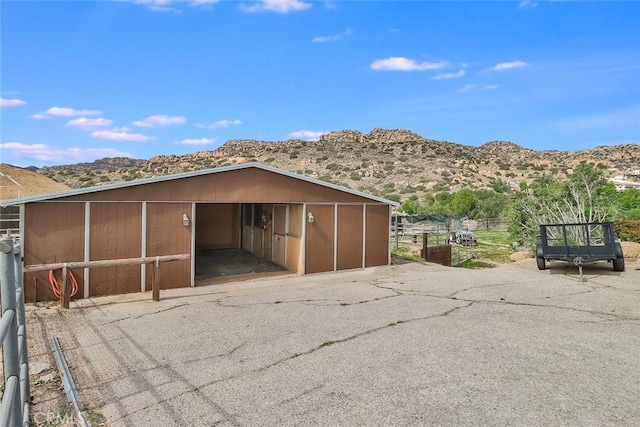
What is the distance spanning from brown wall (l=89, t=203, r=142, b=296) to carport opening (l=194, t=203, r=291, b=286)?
1.74 metres

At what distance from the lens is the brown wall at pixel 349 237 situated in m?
11.2

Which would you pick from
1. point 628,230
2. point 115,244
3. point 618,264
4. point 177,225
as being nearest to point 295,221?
point 177,225

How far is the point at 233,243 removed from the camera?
16328 mm

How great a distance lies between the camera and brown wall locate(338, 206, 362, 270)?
440 inches

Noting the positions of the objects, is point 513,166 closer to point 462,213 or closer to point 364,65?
point 462,213

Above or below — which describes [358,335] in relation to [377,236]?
below

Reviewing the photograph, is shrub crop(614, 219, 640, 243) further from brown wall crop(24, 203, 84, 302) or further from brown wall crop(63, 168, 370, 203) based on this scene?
brown wall crop(24, 203, 84, 302)

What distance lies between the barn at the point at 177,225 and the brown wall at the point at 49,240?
0.02 m

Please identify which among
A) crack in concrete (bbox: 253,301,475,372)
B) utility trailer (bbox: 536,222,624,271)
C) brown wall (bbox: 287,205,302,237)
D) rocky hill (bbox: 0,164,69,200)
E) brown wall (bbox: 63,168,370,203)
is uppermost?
rocky hill (bbox: 0,164,69,200)

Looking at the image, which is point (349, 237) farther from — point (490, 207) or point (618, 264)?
point (490, 207)

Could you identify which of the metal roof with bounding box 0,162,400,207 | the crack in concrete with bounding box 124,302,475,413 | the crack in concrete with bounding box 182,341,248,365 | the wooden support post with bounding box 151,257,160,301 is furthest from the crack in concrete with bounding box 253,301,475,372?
the metal roof with bounding box 0,162,400,207

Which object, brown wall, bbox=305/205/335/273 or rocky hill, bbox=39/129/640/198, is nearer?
brown wall, bbox=305/205/335/273

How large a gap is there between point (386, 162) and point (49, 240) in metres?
41.4

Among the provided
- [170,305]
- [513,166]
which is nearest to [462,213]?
[513,166]
